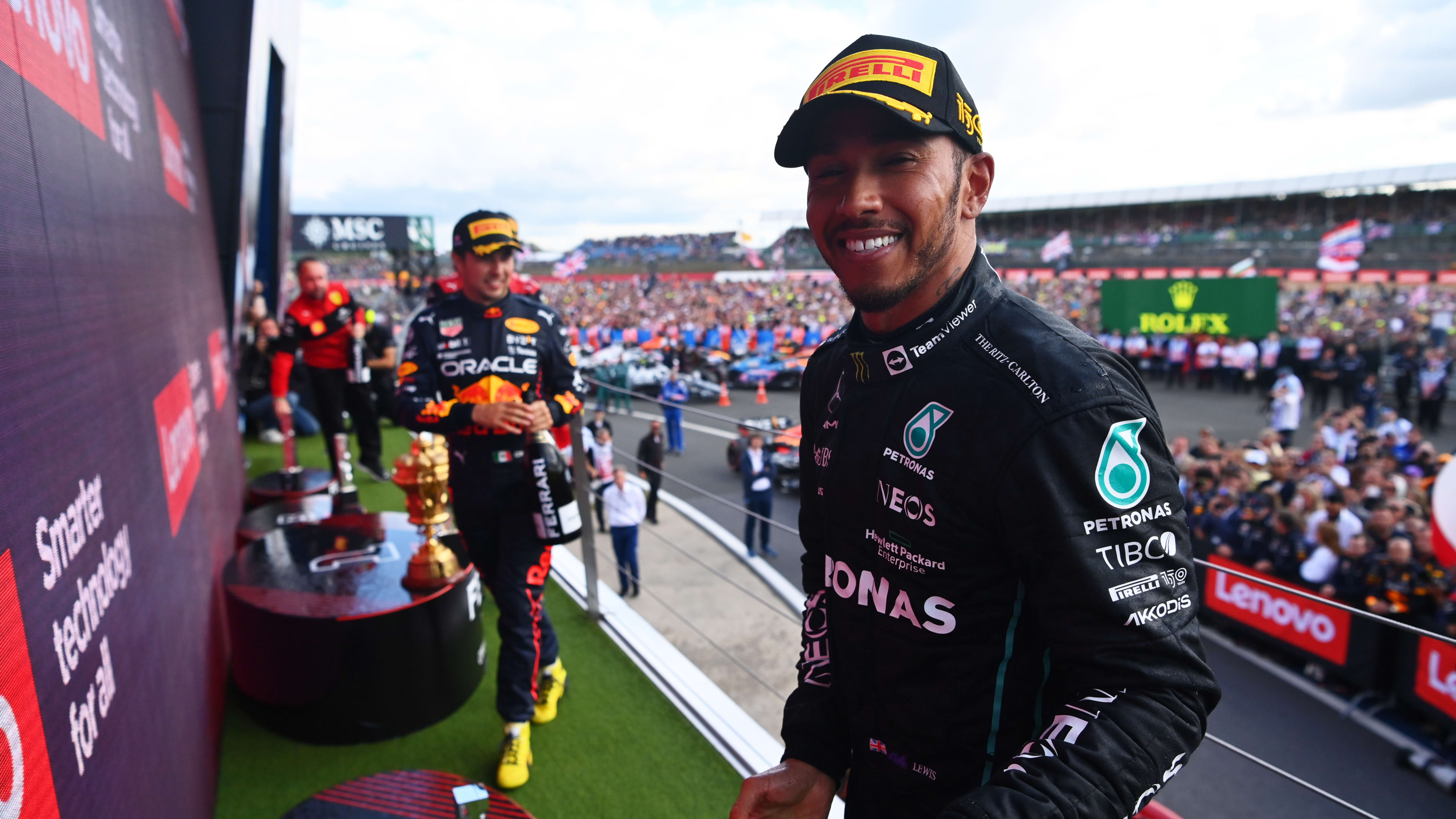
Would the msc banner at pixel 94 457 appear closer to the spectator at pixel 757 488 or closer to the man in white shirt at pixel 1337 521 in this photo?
the spectator at pixel 757 488

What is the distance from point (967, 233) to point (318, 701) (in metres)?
2.85

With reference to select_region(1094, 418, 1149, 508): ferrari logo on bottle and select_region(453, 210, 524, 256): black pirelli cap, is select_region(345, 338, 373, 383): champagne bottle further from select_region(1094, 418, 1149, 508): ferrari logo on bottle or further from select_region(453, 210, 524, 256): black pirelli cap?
select_region(1094, 418, 1149, 508): ferrari logo on bottle

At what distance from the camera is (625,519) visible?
675 centimetres

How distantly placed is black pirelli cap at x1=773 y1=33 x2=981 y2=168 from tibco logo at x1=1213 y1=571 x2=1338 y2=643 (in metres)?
6.18

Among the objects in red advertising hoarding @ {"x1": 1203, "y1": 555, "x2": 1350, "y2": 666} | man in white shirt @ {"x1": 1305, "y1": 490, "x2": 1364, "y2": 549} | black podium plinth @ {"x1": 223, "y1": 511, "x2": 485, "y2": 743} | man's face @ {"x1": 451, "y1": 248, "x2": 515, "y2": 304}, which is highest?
man's face @ {"x1": 451, "y1": 248, "x2": 515, "y2": 304}

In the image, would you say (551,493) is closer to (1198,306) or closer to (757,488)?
(757,488)

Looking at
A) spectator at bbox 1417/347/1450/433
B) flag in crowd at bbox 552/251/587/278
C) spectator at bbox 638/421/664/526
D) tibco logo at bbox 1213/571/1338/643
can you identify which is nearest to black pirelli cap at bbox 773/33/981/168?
tibco logo at bbox 1213/571/1338/643

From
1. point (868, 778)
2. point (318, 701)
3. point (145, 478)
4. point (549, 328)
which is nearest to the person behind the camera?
point (868, 778)

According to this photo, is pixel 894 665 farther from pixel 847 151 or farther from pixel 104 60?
pixel 104 60

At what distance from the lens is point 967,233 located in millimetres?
1234

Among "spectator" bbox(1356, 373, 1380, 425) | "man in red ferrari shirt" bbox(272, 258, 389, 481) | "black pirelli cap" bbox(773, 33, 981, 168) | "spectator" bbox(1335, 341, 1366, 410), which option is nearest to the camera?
"black pirelli cap" bbox(773, 33, 981, 168)

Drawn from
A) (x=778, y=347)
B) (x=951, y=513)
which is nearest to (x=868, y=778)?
(x=951, y=513)

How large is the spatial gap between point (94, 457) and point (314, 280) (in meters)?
4.04

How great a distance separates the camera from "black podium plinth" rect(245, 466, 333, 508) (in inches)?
192
